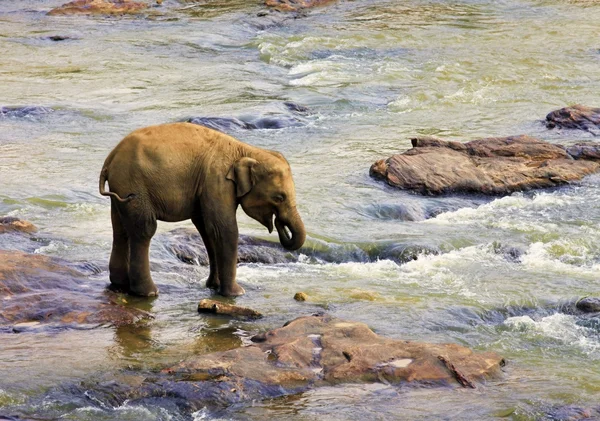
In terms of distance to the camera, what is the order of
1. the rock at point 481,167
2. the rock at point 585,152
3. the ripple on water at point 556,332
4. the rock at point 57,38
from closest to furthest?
the ripple on water at point 556,332, the rock at point 481,167, the rock at point 585,152, the rock at point 57,38

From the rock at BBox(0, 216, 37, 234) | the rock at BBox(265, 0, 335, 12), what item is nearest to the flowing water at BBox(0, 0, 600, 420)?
the rock at BBox(0, 216, 37, 234)

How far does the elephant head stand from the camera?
9.88 metres

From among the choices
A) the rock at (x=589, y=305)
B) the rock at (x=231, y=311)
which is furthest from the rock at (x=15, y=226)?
the rock at (x=589, y=305)

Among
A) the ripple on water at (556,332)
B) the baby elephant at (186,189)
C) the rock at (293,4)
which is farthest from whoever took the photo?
the rock at (293,4)

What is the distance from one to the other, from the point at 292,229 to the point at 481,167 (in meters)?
6.11

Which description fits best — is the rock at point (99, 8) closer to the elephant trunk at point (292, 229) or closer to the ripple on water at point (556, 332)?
the elephant trunk at point (292, 229)

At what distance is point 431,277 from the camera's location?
37.7 ft

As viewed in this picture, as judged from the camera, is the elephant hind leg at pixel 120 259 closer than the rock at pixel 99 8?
Yes

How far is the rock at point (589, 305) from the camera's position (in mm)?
10289

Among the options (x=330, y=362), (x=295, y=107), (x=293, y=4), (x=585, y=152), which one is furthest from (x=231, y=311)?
(x=293, y=4)

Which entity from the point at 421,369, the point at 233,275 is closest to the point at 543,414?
the point at 421,369

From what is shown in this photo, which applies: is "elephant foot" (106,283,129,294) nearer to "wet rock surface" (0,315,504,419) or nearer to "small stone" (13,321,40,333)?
"small stone" (13,321,40,333)

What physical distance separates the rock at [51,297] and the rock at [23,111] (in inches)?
378

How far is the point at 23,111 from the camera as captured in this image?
19.9 m
